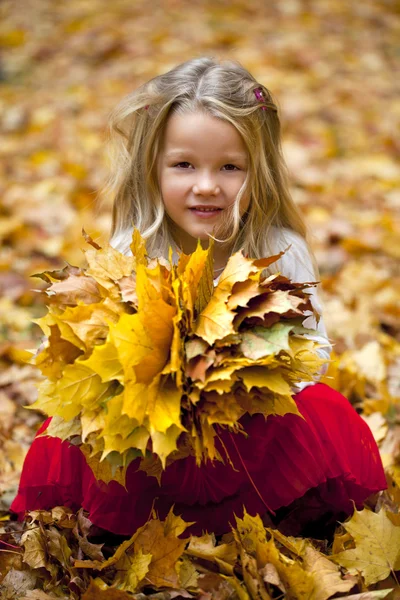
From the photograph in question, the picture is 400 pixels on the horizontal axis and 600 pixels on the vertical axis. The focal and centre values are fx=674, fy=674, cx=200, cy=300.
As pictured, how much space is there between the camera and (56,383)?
127 cm

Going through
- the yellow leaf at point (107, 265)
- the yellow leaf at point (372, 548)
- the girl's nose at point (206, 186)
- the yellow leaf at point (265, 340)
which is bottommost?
the yellow leaf at point (372, 548)

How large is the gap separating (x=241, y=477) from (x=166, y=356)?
41cm

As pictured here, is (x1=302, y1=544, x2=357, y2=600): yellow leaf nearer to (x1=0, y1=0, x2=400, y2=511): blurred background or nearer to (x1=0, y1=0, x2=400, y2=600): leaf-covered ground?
(x1=0, y1=0, x2=400, y2=600): leaf-covered ground

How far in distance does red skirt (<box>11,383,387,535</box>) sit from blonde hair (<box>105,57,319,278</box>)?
18.2 inches

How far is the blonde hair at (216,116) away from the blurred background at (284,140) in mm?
166

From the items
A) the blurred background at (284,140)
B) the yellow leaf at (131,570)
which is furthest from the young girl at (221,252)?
the blurred background at (284,140)

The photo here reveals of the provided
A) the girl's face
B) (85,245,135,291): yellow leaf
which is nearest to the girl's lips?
Answer: the girl's face

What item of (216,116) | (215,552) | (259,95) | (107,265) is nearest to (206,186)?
(216,116)

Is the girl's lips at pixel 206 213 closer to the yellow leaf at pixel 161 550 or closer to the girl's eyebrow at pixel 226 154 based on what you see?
the girl's eyebrow at pixel 226 154

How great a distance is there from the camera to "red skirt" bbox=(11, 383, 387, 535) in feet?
4.79

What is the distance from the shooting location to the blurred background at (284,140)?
8.36 ft

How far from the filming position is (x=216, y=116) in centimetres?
170

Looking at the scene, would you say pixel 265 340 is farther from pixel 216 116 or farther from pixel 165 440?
pixel 216 116

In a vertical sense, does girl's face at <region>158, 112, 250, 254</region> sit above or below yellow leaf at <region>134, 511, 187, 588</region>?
above
